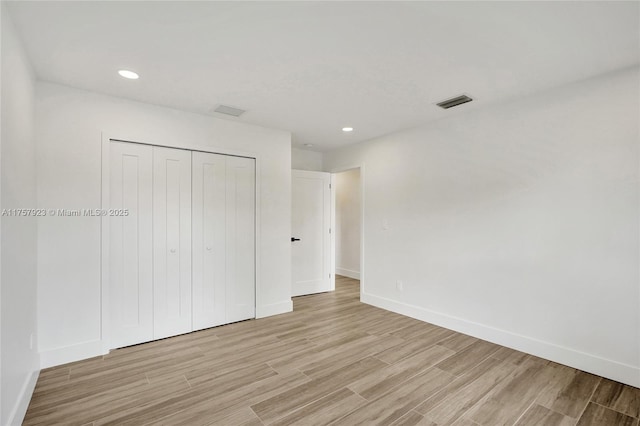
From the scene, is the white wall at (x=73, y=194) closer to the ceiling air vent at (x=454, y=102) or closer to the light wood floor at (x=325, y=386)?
the light wood floor at (x=325, y=386)

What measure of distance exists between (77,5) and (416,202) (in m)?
3.71

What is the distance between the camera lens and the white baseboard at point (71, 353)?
8.48 feet

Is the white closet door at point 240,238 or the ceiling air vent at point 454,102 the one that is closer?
the ceiling air vent at point 454,102

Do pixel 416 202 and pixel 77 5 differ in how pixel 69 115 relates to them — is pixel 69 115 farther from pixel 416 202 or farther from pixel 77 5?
pixel 416 202

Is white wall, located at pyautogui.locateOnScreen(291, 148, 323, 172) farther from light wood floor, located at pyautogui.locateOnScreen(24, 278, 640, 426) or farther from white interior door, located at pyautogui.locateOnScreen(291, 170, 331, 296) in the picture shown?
light wood floor, located at pyautogui.locateOnScreen(24, 278, 640, 426)

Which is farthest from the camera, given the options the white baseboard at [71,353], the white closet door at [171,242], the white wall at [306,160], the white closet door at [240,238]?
the white wall at [306,160]

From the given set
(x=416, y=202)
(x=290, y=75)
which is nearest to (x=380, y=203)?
(x=416, y=202)

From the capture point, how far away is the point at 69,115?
274 centimetres

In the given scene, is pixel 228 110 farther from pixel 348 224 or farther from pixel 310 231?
pixel 348 224

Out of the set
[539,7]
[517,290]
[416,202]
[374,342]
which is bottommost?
[374,342]

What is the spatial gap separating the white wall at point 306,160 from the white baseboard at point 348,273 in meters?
2.41

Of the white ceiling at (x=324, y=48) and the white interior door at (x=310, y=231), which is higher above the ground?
the white ceiling at (x=324, y=48)

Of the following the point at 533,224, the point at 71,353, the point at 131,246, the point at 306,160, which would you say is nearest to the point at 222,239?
the point at 131,246

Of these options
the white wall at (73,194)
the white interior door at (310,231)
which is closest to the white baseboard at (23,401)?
the white wall at (73,194)
